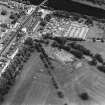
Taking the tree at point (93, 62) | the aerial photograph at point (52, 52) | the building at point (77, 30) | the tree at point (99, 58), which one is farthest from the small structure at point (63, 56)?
the building at point (77, 30)

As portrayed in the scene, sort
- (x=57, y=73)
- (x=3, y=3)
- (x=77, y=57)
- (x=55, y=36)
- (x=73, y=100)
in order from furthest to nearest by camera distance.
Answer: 1. (x=3, y=3)
2. (x=55, y=36)
3. (x=77, y=57)
4. (x=57, y=73)
5. (x=73, y=100)

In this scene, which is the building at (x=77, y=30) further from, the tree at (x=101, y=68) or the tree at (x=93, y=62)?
the tree at (x=101, y=68)

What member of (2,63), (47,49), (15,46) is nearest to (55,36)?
(47,49)

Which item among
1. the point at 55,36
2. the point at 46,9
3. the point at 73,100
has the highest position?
the point at 46,9

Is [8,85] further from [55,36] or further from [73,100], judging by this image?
[55,36]

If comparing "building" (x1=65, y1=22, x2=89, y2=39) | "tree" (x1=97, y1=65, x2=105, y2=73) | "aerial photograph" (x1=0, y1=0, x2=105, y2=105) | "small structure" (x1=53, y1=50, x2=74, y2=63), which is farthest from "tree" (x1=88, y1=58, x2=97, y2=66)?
"building" (x1=65, y1=22, x2=89, y2=39)

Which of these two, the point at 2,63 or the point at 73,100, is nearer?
the point at 73,100

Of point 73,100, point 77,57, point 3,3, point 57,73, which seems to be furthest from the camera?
point 3,3

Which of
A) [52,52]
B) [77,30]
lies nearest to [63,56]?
[52,52]
